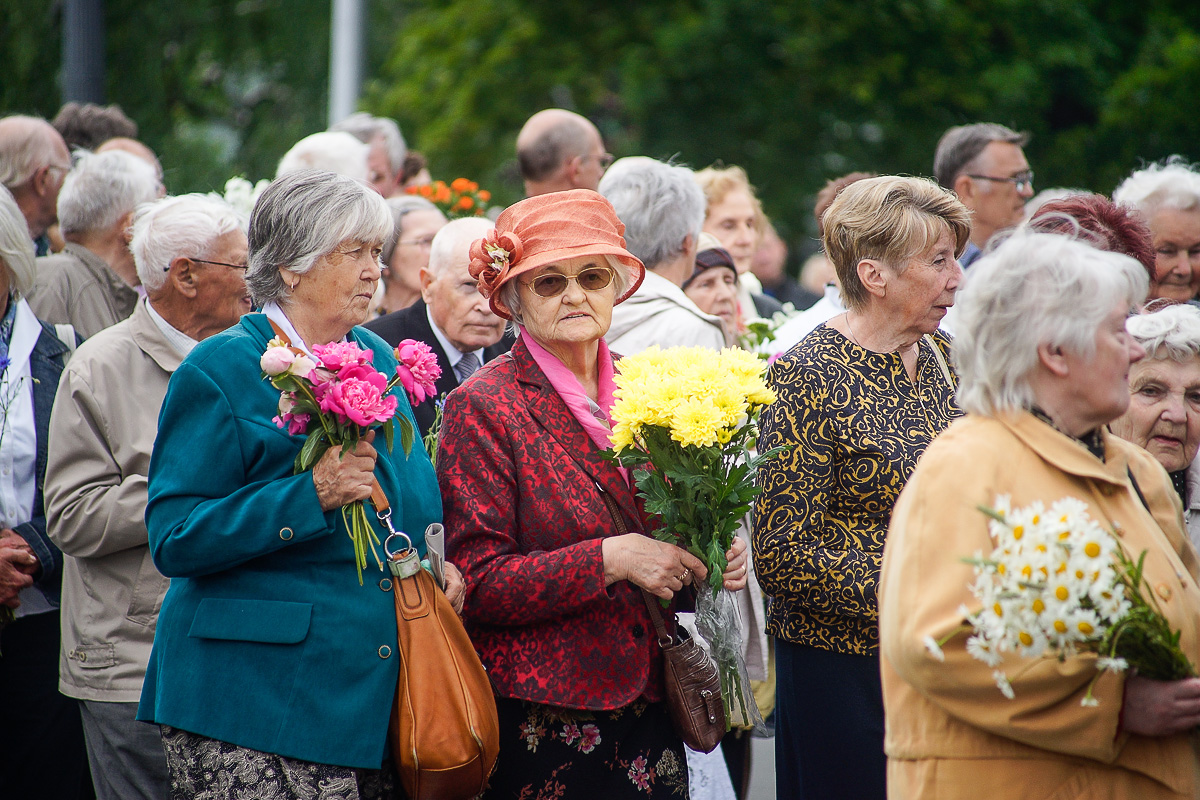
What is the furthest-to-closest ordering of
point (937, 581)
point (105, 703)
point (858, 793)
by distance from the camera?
point (105, 703)
point (858, 793)
point (937, 581)

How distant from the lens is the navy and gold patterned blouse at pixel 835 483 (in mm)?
3199

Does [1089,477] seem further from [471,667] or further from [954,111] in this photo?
[954,111]

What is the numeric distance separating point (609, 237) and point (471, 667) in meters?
1.32

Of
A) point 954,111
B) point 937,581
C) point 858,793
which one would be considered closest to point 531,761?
point 858,793

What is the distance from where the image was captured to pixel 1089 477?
2398 mm

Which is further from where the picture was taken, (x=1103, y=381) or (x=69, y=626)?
(x=69, y=626)

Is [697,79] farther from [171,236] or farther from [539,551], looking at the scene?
[539,551]

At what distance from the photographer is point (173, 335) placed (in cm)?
385

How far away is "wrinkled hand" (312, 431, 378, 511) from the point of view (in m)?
2.91

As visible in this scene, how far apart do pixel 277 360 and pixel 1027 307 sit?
5.63ft

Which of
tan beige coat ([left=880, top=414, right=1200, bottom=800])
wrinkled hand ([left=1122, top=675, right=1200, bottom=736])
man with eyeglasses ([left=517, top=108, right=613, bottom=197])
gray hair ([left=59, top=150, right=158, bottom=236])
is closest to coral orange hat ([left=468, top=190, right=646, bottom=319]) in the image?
tan beige coat ([left=880, top=414, right=1200, bottom=800])

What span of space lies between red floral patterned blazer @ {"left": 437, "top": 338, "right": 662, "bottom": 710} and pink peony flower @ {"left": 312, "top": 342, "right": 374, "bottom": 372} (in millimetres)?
441

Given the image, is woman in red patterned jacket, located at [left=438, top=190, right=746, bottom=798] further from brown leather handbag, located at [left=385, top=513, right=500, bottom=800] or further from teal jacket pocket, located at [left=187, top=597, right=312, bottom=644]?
teal jacket pocket, located at [left=187, top=597, right=312, bottom=644]

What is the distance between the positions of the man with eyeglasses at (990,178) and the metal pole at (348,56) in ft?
26.0
